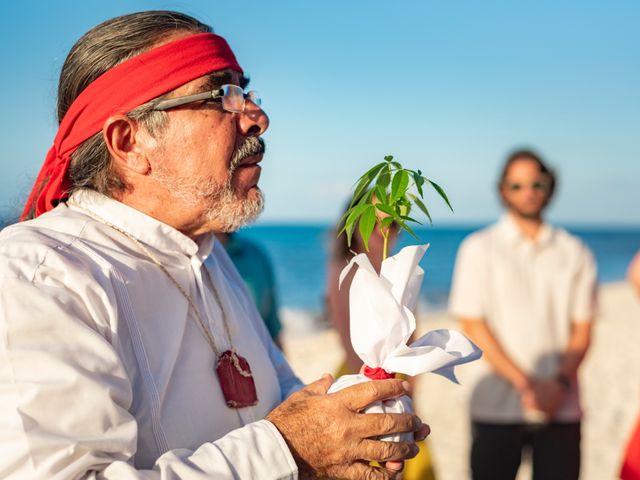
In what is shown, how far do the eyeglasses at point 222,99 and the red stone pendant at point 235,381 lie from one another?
0.82 m

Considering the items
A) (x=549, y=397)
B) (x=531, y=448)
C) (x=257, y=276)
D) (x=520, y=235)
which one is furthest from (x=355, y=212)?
(x=531, y=448)

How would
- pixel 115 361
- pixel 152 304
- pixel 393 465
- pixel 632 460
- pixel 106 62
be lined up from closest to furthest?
pixel 115 361, pixel 393 465, pixel 152 304, pixel 106 62, pixel 632 460

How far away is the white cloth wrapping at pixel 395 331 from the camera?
6.22 ft

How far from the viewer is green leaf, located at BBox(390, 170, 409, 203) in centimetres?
191

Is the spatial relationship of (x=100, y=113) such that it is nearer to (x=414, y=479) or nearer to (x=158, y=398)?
(x=158, y=398)

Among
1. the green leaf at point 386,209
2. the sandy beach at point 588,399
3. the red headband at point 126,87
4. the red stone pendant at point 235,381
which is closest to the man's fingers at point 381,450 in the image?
the red stone pendant at point 235,381

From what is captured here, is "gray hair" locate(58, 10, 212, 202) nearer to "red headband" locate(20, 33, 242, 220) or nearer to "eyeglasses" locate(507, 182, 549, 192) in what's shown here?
"red headband" locate(20, 33, 242, 220)

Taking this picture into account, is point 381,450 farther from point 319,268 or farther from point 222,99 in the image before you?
point 319,268

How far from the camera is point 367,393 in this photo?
190 centimetres

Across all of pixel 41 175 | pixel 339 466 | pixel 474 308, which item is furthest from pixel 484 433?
pixel 41 175

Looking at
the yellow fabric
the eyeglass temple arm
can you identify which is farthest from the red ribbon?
the yellow fabric

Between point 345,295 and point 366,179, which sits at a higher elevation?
point 366,179

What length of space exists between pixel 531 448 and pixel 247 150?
3471 mm

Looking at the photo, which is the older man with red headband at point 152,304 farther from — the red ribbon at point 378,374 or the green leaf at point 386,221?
the green leaf at point 386,221
